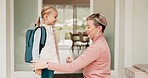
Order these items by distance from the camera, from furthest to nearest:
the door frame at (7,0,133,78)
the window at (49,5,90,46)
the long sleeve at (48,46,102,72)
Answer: the window at (49,5,90,46)
the door frame at (7,0,133,78)
the long sleeve at (48,46,102,72)

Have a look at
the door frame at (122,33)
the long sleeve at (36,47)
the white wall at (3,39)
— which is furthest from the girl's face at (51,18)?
the door frame at (122,33)

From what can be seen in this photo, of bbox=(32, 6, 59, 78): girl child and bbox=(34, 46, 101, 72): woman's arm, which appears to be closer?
bbox=(34, 46, 101, 72): woman's arm

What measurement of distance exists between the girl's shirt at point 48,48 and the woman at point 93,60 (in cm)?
18

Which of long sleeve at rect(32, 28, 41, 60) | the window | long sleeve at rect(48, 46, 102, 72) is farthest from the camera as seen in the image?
the window

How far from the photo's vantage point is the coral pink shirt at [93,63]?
1668 mm

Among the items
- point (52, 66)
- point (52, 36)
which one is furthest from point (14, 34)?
point (52, 66)

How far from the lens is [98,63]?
1.74m

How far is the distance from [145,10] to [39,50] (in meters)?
2.10

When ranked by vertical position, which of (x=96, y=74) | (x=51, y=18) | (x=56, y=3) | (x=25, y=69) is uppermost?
(x=56, y=3)

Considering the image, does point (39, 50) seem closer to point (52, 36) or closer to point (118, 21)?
point (52, 36)

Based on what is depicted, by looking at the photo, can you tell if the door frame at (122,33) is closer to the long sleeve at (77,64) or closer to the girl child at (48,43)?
the girl child at (48,43)

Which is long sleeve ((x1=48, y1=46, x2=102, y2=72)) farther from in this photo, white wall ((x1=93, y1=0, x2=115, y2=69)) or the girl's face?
white wall ((x1=93, y1=0, x2=115, y2=69))

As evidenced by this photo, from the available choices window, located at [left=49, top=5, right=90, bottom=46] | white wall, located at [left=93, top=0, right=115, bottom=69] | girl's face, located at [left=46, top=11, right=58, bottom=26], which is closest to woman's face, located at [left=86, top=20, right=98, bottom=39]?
girl's face, located at [left=46, top=11, right=58, bottom=26]

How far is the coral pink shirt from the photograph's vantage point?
65.7 inches
